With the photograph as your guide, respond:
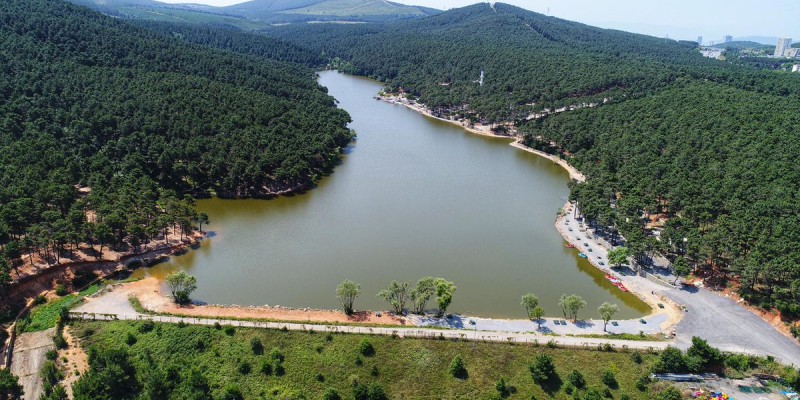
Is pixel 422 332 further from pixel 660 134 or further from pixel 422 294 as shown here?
pixel 660 134

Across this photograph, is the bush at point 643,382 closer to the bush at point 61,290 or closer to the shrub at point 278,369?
the shrub at point 278,369

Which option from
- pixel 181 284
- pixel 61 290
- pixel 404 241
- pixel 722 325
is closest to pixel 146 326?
pixel 181 284

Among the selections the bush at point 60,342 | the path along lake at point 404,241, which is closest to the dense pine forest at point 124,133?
the path along lake at point 404,241

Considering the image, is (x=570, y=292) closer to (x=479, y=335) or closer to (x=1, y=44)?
(x=479, y=335)

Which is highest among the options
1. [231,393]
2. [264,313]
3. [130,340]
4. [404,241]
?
[404,241]

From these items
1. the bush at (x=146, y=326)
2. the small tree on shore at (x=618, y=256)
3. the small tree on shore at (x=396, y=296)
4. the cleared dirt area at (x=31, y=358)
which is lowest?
the cleared dirt area at (x=31, y=358)

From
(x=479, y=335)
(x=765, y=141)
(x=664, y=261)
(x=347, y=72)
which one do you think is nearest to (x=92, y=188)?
(x=479, y=335)
